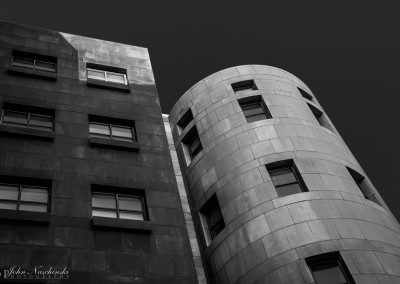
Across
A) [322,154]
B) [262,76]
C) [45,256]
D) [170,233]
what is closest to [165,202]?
[170,233]

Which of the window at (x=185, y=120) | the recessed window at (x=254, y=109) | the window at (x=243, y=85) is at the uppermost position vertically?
the window at (x=243, y=85)

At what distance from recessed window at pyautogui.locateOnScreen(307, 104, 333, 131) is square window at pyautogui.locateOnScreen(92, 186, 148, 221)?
17964mm

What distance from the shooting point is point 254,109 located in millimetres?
33062

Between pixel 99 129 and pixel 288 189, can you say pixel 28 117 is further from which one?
pixel 288 189

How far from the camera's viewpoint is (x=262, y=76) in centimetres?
3516

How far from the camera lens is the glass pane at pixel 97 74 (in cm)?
2973

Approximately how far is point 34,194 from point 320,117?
915 inches

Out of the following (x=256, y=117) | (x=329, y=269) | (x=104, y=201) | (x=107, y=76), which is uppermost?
(x=107, y=76)

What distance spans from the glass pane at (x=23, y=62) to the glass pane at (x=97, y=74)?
3676 millimetres

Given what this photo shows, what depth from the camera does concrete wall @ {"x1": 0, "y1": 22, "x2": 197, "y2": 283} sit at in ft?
59.8

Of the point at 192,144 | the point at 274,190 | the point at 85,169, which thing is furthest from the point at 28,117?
the point at 274,190

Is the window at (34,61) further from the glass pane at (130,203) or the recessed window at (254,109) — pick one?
the recessed window at (254,109)

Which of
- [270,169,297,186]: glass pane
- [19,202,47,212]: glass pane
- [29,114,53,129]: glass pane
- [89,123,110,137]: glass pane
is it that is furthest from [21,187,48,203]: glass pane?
[270,169,297,186]: glass pane

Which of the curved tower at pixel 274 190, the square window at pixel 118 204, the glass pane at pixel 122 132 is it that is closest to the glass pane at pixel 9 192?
the square window at pixel 118 204
